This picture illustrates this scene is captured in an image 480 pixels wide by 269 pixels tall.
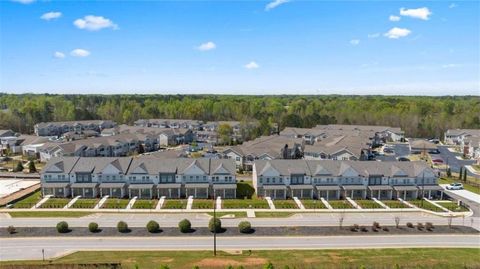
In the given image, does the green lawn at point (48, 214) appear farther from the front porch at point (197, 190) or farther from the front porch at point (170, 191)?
the front porch at point (197, 190)

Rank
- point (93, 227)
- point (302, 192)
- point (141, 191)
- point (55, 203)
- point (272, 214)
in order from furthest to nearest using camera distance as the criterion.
A: point (302, 192)
point (141, 191)
point (55, 203)
point (272, 214)
point (93, 227)

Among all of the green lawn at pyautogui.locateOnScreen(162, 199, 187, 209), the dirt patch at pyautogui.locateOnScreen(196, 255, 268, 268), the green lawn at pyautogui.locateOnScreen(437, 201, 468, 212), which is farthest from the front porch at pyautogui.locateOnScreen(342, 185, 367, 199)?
the dirt patch at pyautogui.locateOnScreen(196, 255, 268, 268)

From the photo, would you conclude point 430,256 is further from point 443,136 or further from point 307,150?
point 443,136

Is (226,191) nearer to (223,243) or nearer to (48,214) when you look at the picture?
(223,243)

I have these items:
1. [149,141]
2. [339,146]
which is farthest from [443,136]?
[149,141]

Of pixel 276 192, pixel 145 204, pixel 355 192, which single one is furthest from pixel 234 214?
pixel 355 192

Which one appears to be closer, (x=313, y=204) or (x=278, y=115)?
(x=313, y=204)
